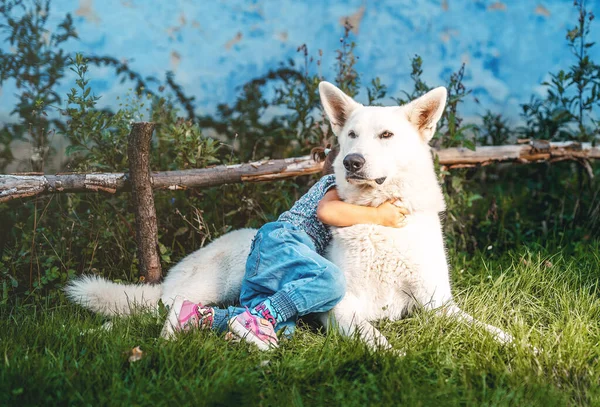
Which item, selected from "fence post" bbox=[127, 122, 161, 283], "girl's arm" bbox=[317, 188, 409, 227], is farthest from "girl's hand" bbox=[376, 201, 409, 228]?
"fence post" bbox=[127, 122, 161, 283]

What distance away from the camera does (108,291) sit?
3182mm

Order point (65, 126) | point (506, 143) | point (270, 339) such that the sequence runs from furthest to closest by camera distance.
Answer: point (506, 143) < point (65, 126) < point (270, 339)

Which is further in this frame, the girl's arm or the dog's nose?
the girl's arm

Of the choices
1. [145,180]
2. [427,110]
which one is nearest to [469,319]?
[427,110]

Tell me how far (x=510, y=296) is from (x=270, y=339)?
163 cm

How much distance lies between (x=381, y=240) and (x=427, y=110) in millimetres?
794

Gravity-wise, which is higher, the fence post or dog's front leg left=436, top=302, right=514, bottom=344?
the fence post

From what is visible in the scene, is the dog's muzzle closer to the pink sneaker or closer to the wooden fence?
the pink sneaker

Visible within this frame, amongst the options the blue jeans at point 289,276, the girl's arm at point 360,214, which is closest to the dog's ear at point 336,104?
the girl's arm at point 360,214

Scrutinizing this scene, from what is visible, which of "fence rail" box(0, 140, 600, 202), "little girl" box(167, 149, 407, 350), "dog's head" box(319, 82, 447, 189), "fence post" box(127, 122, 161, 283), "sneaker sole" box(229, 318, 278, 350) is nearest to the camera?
"sneaker sole" box(229, 318, 278, 350)

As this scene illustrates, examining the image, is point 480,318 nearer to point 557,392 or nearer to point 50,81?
point 557,392

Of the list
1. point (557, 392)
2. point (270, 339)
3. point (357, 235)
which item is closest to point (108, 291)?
point (270, 339)

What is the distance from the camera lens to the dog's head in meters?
2.80

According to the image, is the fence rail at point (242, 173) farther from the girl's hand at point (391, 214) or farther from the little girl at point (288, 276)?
the girl's hand at point (391, 214)
